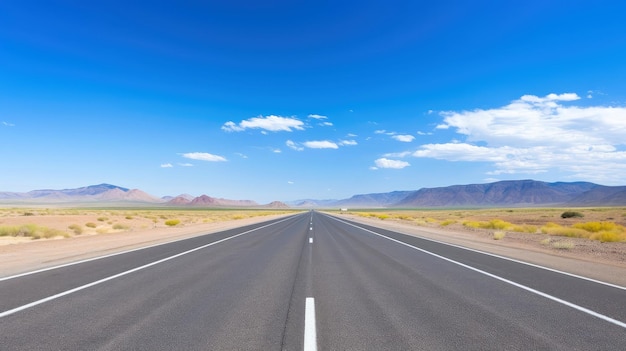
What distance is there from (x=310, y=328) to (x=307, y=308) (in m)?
1.04

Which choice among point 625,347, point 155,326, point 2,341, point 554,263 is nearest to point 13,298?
point 2,341

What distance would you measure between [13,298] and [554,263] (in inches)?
512

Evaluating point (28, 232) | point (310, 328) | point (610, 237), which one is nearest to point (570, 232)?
point (610, 237)

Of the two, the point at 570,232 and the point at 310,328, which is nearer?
the point at 310,328

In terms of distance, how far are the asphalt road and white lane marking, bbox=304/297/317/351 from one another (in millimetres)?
24

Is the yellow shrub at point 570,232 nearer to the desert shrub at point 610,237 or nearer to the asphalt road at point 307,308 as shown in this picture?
the desert shrub at point 610,237

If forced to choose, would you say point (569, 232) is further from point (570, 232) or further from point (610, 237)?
point (610, 237)

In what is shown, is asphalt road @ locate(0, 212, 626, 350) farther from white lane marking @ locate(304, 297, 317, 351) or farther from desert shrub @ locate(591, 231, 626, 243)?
desert shrub @ locate(591, 231, 626, 243)

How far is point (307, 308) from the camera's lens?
19.6ft

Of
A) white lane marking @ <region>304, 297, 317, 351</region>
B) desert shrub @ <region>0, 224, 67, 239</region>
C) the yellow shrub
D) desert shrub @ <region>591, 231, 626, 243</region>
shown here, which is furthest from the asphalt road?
the yellow shrub

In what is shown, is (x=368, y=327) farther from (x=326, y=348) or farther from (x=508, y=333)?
(x=508, y=333)

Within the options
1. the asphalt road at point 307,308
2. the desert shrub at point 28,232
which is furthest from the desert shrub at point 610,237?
the desert shrub at point 28,232

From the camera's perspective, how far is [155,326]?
16.4 feet

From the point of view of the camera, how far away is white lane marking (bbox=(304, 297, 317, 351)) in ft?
14.2
